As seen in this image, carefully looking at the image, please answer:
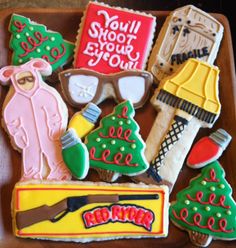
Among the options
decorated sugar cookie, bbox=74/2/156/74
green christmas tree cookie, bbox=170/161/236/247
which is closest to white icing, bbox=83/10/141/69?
decorated sugar cookie, bbox=74/2/156/74

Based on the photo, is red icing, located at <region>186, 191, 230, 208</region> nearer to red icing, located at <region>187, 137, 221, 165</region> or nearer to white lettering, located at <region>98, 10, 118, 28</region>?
red icing, located at <region>187, 137, 221, 165</region>

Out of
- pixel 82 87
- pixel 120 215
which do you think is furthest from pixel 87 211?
pixel 82 87

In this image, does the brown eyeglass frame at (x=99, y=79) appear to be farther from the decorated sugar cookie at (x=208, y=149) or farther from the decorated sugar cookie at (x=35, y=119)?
the decorated sugar cookie at (x=208, y=149)

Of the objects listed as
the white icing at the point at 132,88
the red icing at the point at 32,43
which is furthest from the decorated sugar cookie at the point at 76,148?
the red icing at the point at 32,43

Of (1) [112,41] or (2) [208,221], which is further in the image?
(1) [112,41]

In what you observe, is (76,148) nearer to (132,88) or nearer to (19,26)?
(132,88)

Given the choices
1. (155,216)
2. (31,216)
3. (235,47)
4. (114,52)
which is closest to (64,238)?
(31,216)
